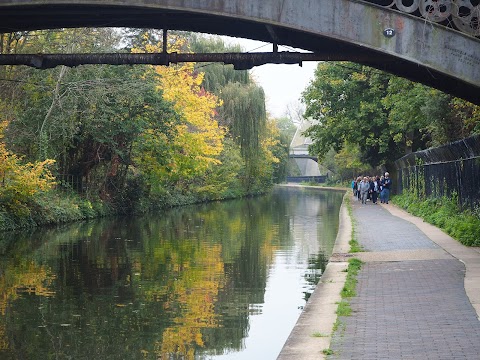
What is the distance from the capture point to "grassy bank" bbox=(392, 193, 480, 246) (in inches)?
948

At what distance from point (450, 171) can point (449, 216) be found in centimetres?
203

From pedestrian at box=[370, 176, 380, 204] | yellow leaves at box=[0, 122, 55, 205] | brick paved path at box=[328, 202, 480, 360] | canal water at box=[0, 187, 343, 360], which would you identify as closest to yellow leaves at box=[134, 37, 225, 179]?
pedestrian at box=[370, 176, 380, 204]

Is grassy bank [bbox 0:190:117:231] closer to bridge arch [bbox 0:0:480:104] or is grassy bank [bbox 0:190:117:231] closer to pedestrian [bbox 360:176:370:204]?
pedestrian [bbox 360:176:370:204]

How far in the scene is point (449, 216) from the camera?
3103 centimetres

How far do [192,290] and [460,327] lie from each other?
6.95 metres

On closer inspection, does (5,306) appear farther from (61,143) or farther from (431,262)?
(61,143)

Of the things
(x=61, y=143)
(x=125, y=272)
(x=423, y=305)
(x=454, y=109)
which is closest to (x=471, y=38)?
(x=423, y=305)

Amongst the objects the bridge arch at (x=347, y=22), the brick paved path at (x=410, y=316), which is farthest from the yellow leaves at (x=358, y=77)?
the bridge arch at (x=347, y=22)

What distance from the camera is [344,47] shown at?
65.3ft

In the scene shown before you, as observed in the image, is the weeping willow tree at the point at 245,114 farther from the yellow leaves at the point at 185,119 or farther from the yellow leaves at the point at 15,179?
the yellow leaves at the point at 15,179

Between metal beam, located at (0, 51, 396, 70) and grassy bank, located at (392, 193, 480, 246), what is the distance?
7.86m

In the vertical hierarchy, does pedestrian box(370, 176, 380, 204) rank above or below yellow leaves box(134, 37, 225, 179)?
below

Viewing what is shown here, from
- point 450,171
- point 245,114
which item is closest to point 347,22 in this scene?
point 450,171

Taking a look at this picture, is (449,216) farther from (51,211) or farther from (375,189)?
(375,189)
